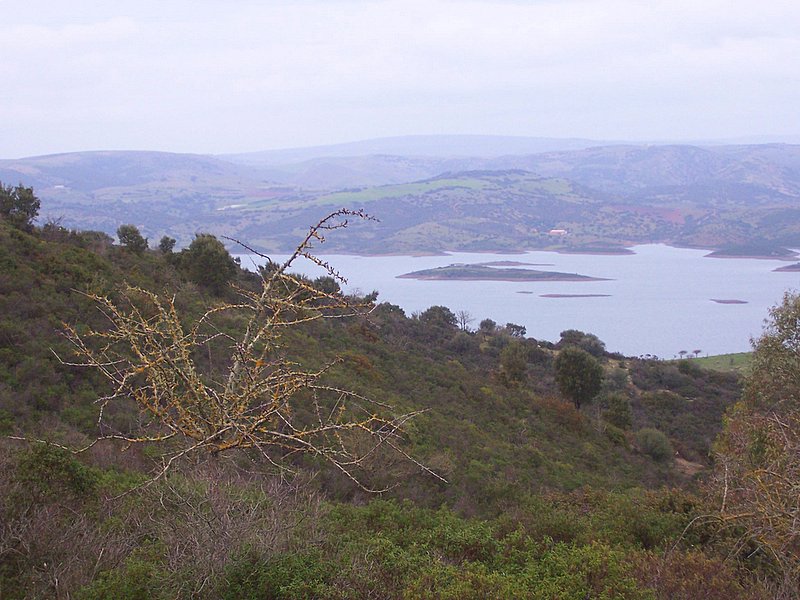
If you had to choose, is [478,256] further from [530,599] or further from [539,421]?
[530,599]

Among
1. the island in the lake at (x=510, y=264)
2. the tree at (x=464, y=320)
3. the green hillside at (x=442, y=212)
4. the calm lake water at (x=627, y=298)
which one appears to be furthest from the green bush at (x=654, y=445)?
the island in the lake at (x=510, y=264)

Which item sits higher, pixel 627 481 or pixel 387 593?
pixel 387 593

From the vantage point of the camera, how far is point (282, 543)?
466 cm

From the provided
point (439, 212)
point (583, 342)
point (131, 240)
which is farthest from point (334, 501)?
point (439, 212)

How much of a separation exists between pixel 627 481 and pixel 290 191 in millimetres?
166699

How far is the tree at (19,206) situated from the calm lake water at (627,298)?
17.6 m

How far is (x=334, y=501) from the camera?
8070mm

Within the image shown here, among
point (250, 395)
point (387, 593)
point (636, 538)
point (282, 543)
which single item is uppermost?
point (250, 395)

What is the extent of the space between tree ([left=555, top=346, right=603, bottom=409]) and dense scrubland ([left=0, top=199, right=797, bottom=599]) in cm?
344

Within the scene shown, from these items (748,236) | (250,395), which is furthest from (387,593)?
(748,236)

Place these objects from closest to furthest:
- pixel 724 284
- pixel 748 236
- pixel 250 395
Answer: pixel 250 395 → pixel 724 284 → pixel 748 236

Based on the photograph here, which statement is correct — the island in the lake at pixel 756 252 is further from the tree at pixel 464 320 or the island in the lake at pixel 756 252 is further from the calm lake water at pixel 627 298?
the tree at pixel 464 320

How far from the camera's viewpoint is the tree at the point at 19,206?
18562 millimetres

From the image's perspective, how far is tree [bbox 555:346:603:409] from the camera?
23.0 meters
